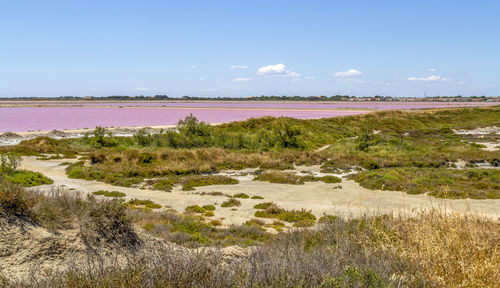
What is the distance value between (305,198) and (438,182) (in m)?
8.97

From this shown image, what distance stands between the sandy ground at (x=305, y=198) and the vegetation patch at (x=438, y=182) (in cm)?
66

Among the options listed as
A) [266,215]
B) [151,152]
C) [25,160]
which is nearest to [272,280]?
[266,215]

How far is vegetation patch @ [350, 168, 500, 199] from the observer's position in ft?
64.3

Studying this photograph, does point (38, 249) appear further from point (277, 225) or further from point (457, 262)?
point (277, 225)

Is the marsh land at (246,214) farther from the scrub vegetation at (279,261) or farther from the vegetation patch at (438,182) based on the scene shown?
the vegetation patch at (438,182)

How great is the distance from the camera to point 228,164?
31.2 metres

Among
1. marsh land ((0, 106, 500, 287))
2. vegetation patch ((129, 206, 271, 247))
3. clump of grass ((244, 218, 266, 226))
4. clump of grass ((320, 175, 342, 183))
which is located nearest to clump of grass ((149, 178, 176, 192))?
marsh land ((0, 106, 500, 287))

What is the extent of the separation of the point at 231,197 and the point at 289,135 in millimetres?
23967

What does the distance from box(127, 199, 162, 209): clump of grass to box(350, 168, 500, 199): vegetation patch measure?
12362mm

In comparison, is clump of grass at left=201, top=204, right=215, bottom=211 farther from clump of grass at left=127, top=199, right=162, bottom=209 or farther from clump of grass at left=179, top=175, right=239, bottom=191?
clump of grass at left=179, top=175, right=239, bottom=191

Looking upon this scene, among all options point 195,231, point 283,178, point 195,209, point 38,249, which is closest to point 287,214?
point 195,209

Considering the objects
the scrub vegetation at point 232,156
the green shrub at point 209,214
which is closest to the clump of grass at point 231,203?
the green shrub at point 209,214

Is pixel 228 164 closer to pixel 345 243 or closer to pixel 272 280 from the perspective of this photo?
pixel 345 243

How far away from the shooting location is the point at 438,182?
22.0 meters
